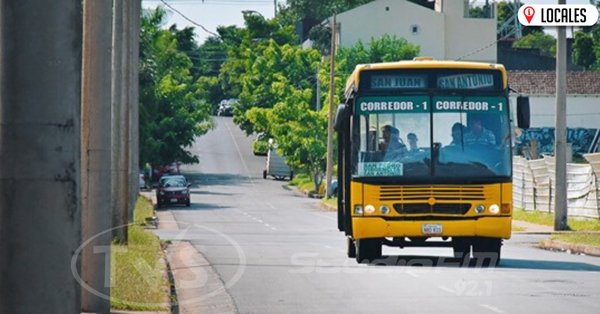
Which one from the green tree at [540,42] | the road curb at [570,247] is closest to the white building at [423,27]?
the green tree at [540,42]

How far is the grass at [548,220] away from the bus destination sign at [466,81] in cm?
1546

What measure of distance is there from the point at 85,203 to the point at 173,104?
67628 mm

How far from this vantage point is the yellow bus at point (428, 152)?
66.8ft

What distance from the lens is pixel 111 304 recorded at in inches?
557

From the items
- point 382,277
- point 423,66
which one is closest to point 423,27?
point 423,66

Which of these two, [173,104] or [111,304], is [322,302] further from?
[173,104]

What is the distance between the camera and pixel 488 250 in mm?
21406

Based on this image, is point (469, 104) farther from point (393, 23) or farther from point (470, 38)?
point (393, 23)

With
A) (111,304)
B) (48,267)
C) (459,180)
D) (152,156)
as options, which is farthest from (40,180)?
(152,156)

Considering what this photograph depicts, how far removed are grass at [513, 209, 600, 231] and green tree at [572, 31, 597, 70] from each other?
69.4m

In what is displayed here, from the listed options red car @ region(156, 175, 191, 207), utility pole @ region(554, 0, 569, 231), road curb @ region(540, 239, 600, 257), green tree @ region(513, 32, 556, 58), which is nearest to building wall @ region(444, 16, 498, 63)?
green tree @ region(513, 32, 556, 58)

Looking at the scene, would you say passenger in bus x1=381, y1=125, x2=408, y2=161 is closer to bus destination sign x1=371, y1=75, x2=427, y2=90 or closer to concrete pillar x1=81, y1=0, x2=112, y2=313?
bus destination sign x1=371, y1=75, x2=427, y2=90

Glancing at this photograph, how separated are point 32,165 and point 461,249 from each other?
17.1 metres

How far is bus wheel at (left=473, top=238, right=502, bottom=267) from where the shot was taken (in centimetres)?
2139
